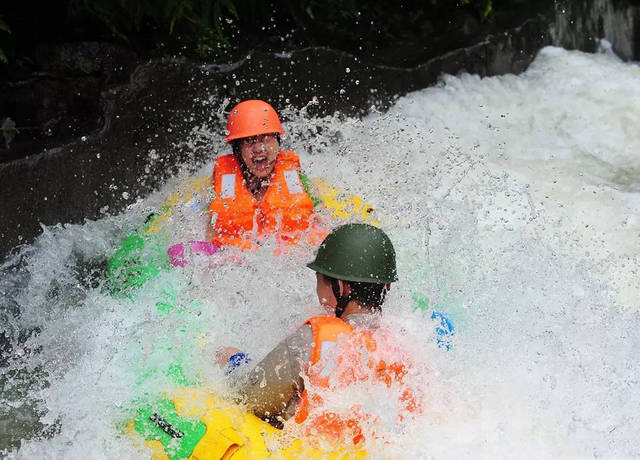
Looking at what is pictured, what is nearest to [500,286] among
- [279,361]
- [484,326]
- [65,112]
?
[484,326]

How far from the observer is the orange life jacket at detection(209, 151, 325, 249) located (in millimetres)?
5418

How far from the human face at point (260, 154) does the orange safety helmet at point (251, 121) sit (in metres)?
0.04

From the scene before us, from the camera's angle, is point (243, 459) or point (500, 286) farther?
point (500, 286)

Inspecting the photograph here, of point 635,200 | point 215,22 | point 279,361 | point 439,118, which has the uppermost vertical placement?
point 215,22

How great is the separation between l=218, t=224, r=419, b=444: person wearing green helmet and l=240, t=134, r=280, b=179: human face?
182cm

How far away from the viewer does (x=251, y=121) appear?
550cm

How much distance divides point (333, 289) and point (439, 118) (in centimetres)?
483

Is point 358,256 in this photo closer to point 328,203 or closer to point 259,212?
point 259,212

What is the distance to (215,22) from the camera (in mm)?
7824

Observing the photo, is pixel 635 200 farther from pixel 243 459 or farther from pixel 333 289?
pixel 243 459

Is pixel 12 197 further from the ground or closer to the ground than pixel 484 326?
further from the ground

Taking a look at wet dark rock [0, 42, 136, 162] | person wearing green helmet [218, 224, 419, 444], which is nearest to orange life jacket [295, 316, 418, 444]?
person wearing green helmet [218, 224, 419, 444]

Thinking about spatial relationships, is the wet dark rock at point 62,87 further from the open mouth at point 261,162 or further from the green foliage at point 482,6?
the green foliage at point 482,6

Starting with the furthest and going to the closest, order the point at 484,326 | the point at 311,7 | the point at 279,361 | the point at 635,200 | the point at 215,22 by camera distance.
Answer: the point at 311,7 < the point at 215,22 < the point at 635,200 < the point at 484,326 < the point at 279,361
